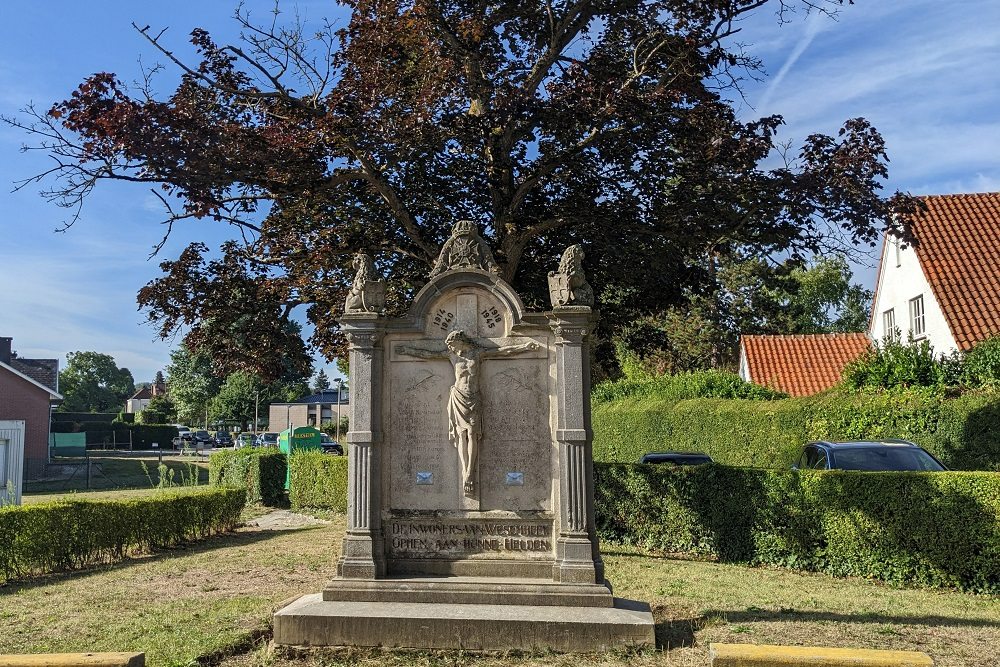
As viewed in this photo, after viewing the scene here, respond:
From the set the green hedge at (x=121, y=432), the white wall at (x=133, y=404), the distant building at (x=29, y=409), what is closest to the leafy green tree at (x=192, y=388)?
the green hedge at (x=121, y=432)

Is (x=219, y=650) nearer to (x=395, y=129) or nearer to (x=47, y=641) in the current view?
(x=47, y=641)

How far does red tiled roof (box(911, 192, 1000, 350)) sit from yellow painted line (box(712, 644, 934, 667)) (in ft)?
46.4

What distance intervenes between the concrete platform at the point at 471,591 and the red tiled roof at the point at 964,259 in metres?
13.7

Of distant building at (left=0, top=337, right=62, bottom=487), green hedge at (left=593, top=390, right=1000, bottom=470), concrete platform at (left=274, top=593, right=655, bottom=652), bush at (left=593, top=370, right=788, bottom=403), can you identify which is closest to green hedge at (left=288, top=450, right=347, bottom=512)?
green hedge at (left=593, top=390, right=1000, bottom=470)

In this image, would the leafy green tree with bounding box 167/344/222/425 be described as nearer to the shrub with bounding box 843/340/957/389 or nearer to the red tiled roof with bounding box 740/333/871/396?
the red tiled roof with bounding box 740/333/871/396

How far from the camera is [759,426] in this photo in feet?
62.0

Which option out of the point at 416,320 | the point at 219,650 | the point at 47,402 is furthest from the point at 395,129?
the point at 47,402

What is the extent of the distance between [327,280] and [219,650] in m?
7.54

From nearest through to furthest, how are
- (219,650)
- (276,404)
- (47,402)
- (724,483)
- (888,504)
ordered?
(219,650) < (888,504) < (724,483) < (47,402) < (276,404)

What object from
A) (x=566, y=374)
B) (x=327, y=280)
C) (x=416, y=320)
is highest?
(x=327, y=280)

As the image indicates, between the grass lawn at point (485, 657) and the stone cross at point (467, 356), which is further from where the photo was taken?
the stone cross at point (467, 356)

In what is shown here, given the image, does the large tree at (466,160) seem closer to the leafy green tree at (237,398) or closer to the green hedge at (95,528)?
the green hedge at (95,528)

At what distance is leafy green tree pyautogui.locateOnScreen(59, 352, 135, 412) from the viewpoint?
4080 inches

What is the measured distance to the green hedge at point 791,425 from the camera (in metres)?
13.9
